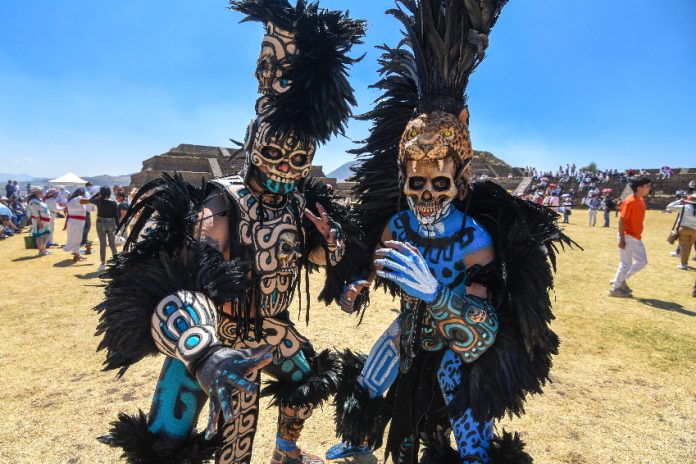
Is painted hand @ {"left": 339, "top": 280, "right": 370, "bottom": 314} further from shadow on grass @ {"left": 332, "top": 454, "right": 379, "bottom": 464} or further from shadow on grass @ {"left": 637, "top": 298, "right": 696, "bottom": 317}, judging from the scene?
shadow on grass @ {"left": 637, "top": 298, "right": 696, "bottom": 317}

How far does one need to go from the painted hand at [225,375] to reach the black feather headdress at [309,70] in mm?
1194

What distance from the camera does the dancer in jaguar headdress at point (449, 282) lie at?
5.84ft

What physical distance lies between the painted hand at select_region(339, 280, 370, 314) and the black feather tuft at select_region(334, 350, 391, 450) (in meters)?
0.51

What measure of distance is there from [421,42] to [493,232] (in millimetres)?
1152

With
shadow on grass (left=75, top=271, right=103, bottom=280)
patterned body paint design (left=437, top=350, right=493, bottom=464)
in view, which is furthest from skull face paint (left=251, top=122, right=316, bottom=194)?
shadow on grass (left=75, top=271, right=103, bottom=280)

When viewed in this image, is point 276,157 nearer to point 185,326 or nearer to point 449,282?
point 185,326

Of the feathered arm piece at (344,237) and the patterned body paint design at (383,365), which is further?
the feathered arm piece at (344,237)

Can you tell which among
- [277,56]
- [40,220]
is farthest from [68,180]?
[277,56]

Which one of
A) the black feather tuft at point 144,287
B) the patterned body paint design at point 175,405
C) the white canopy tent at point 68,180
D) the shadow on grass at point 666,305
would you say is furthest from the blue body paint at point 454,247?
the white canopy tent at point 68,180

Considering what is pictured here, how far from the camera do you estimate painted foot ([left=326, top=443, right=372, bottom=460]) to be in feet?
8.54

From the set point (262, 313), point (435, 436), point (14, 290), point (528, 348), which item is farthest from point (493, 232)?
point (14, 290)

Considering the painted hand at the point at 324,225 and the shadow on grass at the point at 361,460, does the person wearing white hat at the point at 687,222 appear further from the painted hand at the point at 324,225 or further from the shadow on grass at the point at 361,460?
the painted hand at the point at 324,225

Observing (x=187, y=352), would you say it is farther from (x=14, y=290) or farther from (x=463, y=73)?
(x=14, y=290)

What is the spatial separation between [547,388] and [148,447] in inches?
145
